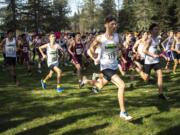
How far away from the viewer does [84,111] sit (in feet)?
34.6

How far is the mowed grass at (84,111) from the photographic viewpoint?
28.7ft

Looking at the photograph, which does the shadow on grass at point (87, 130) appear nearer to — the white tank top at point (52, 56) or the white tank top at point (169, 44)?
the white tank top at point (52, 56)

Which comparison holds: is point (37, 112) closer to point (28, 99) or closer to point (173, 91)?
point (28, 99)

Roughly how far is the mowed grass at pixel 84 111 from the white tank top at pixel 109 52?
4.01 ft

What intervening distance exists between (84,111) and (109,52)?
1936mm

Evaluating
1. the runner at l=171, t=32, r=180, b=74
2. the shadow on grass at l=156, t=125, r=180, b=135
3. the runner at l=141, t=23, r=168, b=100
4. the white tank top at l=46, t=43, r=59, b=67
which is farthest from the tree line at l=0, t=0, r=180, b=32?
the shadow on grass at l=156, t=125, r=180, b=135

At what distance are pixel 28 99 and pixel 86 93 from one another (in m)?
1.83

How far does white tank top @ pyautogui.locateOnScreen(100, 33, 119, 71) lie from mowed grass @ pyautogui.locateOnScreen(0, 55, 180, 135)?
122 centimetres

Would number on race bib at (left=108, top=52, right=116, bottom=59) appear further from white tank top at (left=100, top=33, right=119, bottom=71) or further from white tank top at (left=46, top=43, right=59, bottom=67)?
white tank top at (left=46, top=43, right=59, bottom=67)

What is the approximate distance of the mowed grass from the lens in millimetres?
8750

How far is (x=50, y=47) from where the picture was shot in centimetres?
1419

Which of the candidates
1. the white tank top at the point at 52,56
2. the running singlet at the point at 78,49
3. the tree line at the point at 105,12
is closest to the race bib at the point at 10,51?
the white tank top at the point at 52,56

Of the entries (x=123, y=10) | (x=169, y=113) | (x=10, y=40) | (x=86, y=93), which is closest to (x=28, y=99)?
(x=86, y=93)

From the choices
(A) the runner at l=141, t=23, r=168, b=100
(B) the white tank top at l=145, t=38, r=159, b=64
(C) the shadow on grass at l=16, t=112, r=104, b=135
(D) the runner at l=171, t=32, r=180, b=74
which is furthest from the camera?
(D) the runner at l=171, t=32, r=180, b=74
